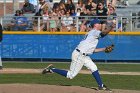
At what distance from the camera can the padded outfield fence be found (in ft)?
78.9

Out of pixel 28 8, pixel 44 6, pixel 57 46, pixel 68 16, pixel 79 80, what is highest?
pixel 44 6

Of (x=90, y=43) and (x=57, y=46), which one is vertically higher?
(x=90, y=43)

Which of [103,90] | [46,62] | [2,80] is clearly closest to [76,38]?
[46,62]

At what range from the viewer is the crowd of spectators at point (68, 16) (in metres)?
23.9

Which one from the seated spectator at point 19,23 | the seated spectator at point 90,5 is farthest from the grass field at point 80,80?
the seated spectator at point 19,23

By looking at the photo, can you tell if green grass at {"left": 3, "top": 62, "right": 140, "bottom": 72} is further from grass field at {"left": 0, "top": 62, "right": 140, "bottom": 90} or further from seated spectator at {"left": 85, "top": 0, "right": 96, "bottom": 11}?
seated spectator at {"left": 85, "top": 0, "right": 96, "bottom": 11}

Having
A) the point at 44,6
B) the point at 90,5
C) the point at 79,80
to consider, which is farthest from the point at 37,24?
the point at 79,80

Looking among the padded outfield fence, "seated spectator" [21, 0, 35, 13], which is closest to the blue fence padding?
the padded outfield fence

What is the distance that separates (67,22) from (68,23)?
0.17 metres

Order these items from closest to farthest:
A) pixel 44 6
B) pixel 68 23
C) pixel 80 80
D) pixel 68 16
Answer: pixel 80 80, pixel 68 16, pixel 68 23, pixel 44 6

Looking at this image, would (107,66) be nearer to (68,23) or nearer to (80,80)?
(68,23)

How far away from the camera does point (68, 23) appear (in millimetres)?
24281

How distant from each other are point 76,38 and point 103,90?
12.1 metres

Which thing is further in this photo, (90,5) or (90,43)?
(90,5)
